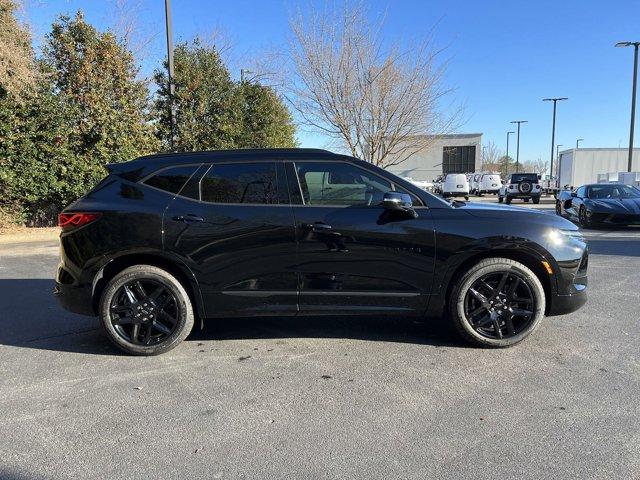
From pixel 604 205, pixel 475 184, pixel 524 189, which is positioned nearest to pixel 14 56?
pixel 604 205

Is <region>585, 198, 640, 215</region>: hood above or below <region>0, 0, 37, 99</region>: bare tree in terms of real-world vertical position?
below

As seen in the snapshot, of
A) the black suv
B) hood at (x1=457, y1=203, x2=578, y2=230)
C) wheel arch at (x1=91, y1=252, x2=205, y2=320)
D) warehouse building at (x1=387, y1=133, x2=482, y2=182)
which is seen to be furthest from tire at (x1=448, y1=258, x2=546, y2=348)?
warehouse building at (x1=387, y1=133, x2=482, y2=182)

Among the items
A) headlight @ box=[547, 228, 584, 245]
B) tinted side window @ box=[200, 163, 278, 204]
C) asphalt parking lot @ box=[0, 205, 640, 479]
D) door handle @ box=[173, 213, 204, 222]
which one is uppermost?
tinted side window @ box=[200, 163, 278, 204]

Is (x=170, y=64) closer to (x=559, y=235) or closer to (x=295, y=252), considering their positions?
(x=295, y=252)

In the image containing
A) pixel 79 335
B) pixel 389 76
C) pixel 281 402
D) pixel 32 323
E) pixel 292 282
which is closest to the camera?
pixel 281 402

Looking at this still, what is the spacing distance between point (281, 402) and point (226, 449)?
2.08 feet

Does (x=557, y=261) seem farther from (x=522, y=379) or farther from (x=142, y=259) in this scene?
(x=142, y=259)

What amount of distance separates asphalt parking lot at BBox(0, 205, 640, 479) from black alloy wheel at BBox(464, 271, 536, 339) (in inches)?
8.1

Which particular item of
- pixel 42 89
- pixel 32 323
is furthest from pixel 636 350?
pixel 42 89

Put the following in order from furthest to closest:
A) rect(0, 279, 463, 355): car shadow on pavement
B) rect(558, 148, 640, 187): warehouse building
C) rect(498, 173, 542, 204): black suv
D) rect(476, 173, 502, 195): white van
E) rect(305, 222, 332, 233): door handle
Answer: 1. rect(476, 173, 502, 195): white van
2. rect(558, 148, 640, 187): warehouse building
3. rect(498, 173, 542, 204): black suv
4. rect(0, 279, 463, 355): car shadow on pavement
5. rect(305, 222, 332, 233): door handle

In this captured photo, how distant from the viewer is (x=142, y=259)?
14.3ft

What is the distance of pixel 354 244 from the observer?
420 cm

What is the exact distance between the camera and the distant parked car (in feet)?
42.9

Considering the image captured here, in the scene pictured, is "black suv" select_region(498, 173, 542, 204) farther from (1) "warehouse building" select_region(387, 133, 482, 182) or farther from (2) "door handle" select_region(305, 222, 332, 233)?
(1) "warehouse building" select_region(387, 133, 482, 182)
